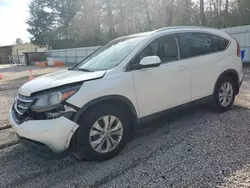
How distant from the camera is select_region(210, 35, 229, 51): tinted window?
4.43 metres

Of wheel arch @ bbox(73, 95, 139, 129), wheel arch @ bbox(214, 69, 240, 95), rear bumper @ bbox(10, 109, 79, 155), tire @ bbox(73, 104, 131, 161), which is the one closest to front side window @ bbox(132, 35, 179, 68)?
wheel arch @ bbox(73, 95, 139, 129)

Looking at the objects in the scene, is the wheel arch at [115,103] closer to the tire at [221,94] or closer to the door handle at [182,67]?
the door handle at [182,67]

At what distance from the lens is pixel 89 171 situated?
9.53 ft

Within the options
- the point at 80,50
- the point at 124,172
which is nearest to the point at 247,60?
the point at 124,172

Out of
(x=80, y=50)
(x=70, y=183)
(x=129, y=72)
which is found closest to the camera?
(x=70, y=183)

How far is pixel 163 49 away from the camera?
3734 mm

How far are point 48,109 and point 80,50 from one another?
978 inches

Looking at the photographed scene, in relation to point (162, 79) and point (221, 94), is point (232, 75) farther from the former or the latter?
point (162, 79)

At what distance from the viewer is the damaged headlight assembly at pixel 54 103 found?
2.71 m

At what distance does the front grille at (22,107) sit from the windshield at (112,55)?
3.46ft

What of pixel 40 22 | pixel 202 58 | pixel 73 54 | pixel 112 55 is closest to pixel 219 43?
pixel 202 58

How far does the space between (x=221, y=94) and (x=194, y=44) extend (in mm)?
1199

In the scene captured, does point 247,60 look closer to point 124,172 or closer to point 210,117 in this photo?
point 210,117

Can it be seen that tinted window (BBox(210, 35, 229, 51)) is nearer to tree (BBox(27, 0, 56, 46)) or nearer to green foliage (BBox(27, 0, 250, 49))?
green foliage (BBox(27, 0, 250, 49))
